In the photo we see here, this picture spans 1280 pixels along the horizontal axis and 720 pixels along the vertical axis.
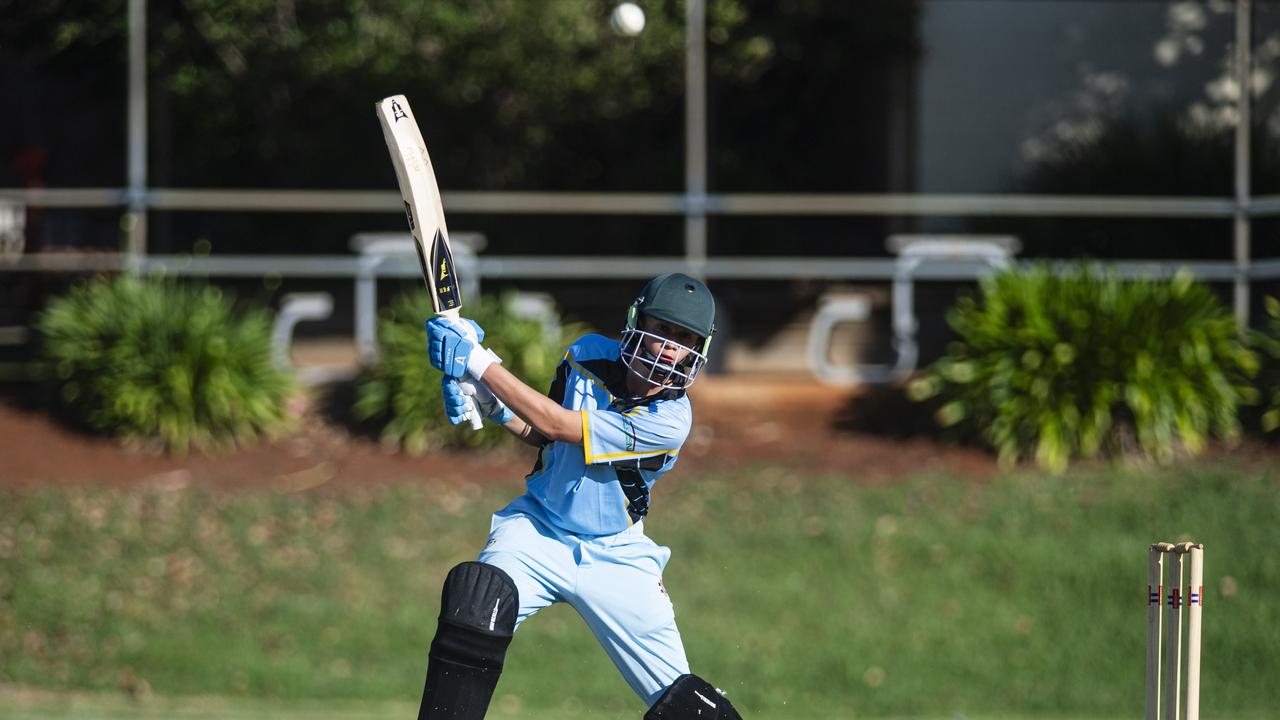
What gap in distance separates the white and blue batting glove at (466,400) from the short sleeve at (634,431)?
288 millimetres

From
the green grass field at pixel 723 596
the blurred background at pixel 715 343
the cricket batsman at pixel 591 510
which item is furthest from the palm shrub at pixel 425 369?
the cricket batsman at pixel 591 510

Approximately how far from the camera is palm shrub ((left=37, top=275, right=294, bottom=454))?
1071cm

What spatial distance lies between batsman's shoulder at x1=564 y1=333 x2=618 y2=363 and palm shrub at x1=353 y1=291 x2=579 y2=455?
514 cm

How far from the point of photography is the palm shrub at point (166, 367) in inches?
422

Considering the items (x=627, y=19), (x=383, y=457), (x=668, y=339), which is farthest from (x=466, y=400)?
(x=383, y=457)

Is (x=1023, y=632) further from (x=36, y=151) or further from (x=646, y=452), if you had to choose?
(x=36, y=151)

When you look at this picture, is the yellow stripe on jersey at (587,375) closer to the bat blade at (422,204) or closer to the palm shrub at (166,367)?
the bat blade at (422,204)

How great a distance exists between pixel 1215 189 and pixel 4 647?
957 centimetres

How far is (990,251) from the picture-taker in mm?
12227

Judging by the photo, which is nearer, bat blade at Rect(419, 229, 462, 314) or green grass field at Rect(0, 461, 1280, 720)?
bat blade at Rect(419, 229, 462, 314)

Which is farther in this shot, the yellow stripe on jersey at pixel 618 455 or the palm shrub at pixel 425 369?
the palm shrub at pixel 425 369

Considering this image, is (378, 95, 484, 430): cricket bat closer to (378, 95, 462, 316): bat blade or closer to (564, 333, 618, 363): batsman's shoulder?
(378, 95, 462, 316): bat blade

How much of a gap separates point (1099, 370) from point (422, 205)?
6441 mm

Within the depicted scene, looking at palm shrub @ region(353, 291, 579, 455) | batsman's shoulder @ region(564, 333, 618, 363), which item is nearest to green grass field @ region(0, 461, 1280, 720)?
palm shrub @ region(353, 291, 579, 455)
